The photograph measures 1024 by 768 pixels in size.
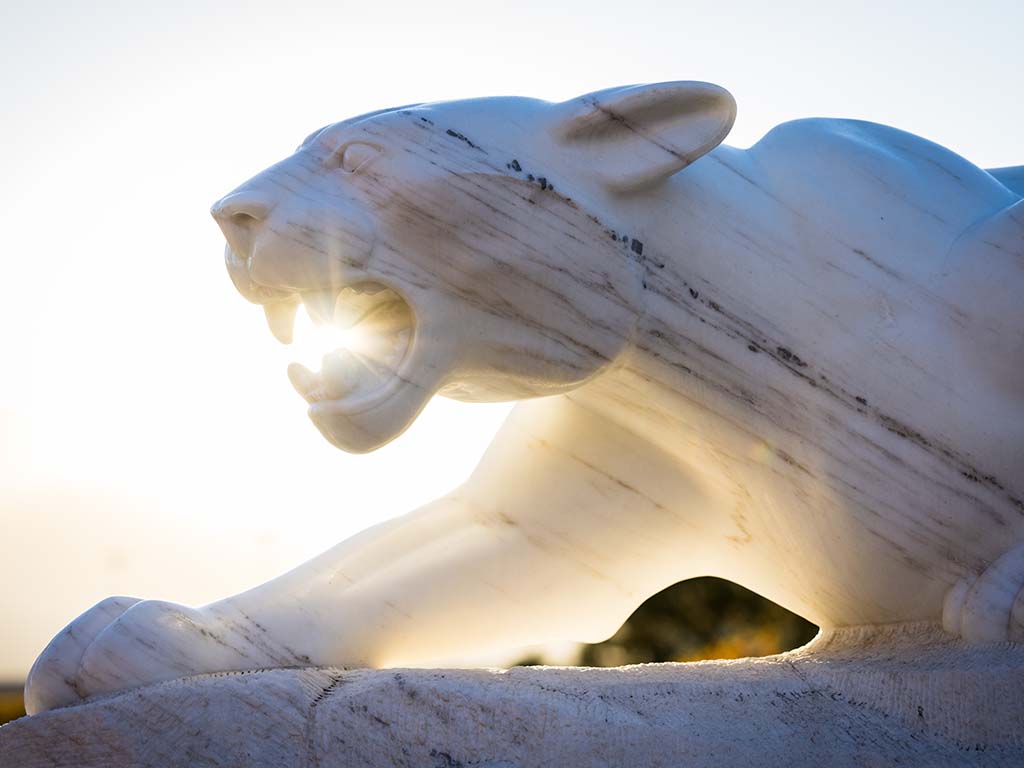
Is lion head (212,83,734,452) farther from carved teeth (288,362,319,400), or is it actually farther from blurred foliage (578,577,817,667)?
blurred foliage (578,577,817,667)

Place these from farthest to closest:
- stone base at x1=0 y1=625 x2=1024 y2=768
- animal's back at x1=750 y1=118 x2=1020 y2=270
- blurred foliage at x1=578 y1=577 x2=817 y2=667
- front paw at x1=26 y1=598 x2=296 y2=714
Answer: blurred foliage at x1=578 y1=577 x2=817 y2=667, animal's back at x1=750 y1=118 x2=1020 y2=270, front paw at x1=26 y1=598 x2=296 y2=714, stone base at x1=0 y1=625 x2=1024 y2=768

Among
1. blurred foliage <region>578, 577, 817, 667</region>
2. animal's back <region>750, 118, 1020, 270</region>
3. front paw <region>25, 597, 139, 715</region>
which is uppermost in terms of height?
animal's back <region>750, 118, 1020, 270</region>

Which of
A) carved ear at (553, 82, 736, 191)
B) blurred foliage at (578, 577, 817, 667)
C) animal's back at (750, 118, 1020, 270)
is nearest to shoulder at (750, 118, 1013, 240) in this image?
animal's back at (750, 118, 1020, 270)

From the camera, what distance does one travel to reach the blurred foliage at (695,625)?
12508mm

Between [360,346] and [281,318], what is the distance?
20cm

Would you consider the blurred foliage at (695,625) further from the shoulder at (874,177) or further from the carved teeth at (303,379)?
the carved teeth at (303,379)

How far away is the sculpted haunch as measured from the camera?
2797 mm

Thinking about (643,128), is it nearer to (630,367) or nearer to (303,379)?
(630,367)

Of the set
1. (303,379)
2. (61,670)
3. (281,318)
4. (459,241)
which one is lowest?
(61,670)

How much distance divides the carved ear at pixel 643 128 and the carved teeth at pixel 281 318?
2.25 ft

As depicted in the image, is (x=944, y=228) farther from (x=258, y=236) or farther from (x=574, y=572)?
(x=258, y=236)

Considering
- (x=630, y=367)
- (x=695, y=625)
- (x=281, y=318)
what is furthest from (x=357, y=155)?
(x=695, y=625)

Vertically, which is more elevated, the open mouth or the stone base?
the open mouth

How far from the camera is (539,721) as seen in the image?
2361mm
